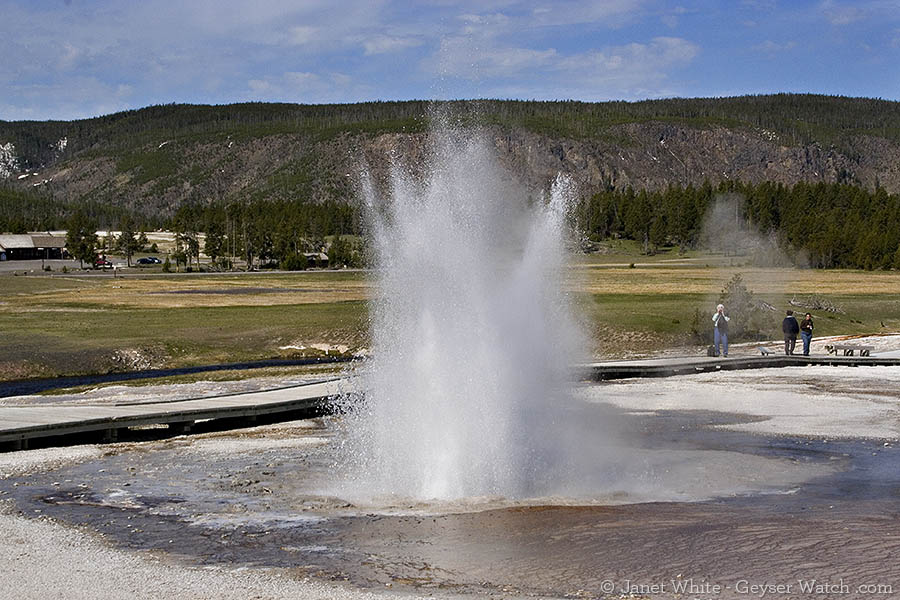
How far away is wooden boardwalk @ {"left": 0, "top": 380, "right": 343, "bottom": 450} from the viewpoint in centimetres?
2112

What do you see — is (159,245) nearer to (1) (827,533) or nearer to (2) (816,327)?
(2) (816,327)

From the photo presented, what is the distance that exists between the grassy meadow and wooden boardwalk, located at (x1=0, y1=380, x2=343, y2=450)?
45.0ft

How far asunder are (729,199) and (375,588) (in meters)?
153

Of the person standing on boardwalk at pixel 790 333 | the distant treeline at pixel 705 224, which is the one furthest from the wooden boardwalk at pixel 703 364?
the distant treeline at pixel 705 224

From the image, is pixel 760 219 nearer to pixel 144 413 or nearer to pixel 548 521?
pixel 144 413

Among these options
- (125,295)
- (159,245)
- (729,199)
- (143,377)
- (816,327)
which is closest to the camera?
(143,377)

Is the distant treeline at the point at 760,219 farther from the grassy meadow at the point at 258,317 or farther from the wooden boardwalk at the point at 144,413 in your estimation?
the wooden boardwalk at the point at 144,413

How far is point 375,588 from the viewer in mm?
11734

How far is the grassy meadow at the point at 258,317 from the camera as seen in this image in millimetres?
41062

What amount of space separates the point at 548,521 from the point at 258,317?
129 feet

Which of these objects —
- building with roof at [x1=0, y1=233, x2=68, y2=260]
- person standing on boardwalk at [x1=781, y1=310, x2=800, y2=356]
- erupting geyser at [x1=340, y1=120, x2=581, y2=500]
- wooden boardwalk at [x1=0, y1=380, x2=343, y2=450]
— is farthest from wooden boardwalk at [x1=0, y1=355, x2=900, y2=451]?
building with roof at [x1=0, y1=233, x2=68, y2=260]

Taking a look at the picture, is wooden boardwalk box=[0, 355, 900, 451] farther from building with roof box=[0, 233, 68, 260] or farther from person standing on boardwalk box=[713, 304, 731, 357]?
building with roof box=[0, 233, 68, 260]

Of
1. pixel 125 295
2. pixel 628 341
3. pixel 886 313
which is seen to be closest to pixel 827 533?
pixel 628 341

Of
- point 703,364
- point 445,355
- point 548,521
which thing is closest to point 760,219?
point 703,364
